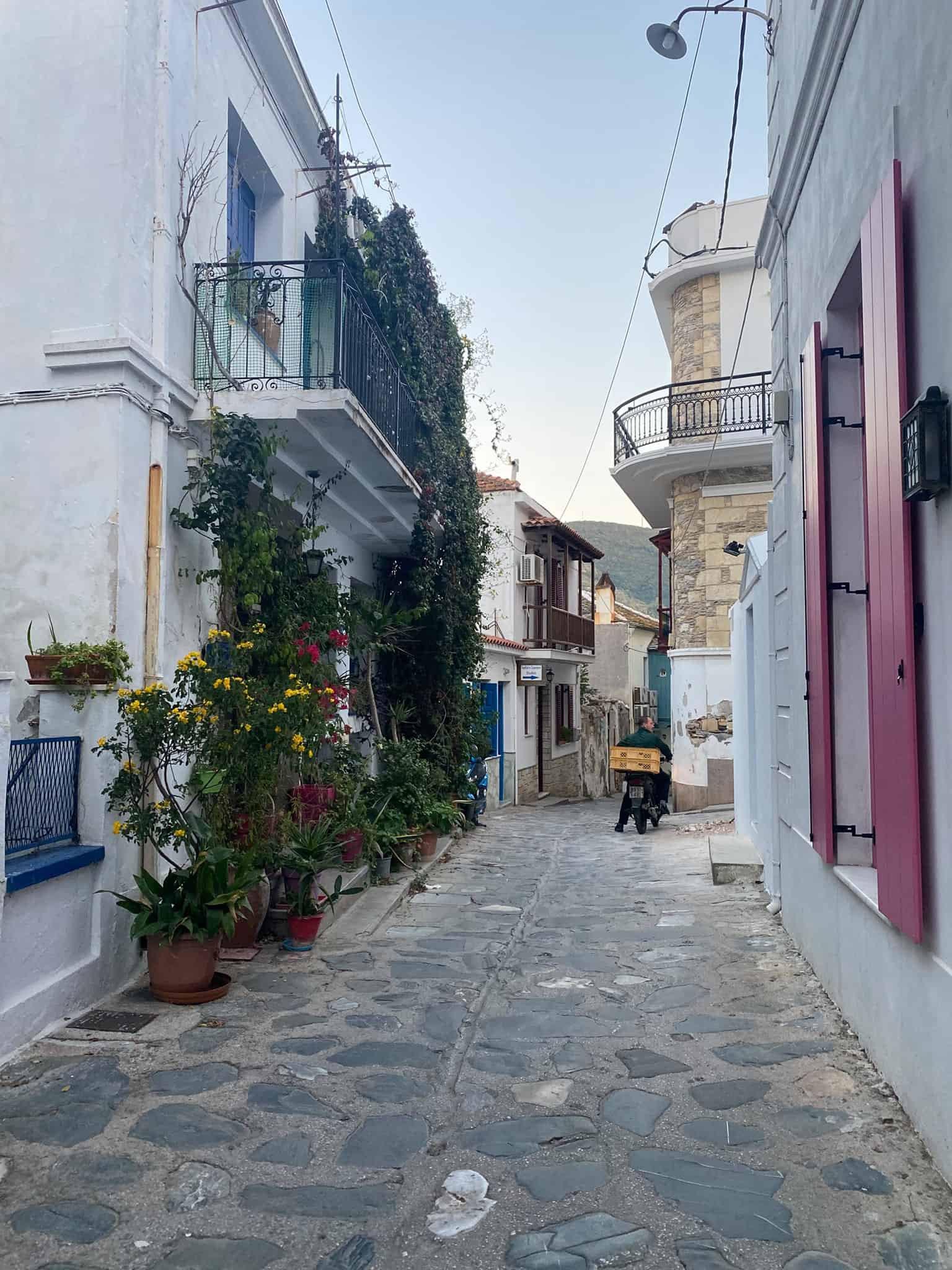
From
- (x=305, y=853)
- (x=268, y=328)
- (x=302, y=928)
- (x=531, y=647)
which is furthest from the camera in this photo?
(x=531, y=647)

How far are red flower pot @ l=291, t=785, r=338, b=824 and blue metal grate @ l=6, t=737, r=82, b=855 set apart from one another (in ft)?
7.02

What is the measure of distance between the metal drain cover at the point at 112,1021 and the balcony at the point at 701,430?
41.3 feet

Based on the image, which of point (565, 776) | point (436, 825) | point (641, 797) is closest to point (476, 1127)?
point (436, 825)

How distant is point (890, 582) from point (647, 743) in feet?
34.7

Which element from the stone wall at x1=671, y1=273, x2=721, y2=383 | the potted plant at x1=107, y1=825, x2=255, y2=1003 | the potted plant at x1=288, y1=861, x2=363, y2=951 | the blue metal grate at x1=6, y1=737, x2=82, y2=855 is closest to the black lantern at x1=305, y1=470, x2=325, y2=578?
the potted plant at x1=288, y1=861, x2=363, y2=951

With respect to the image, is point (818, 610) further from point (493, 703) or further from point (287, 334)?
point (493, 703)

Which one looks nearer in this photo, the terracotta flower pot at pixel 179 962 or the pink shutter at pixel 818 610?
the pink shutter at pixel 818 610

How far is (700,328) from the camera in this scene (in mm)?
16344

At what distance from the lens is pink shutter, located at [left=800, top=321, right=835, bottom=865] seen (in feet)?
15.0

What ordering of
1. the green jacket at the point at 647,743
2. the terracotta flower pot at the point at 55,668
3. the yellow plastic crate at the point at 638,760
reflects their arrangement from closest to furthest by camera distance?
the terracotta flower pot at the point at 55,668 → the yellow plastic crate at the point at 638,760 → the green jacket at the point at 647,743

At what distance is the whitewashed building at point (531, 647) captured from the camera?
18.4 meters

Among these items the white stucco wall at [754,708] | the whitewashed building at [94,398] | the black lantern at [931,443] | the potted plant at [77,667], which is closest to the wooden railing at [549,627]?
the white stucco wall at [754,708]

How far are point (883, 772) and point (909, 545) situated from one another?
857 mm

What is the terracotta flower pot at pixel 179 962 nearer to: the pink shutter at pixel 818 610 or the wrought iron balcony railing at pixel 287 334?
the pink shutter at pixel 818 610
